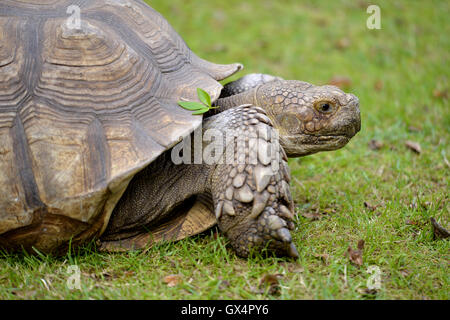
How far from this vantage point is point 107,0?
2.95 m

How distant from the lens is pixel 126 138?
245 cm

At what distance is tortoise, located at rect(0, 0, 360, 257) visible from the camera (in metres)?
2.42

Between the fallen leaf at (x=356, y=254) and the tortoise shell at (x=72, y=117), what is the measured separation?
1.21 metres

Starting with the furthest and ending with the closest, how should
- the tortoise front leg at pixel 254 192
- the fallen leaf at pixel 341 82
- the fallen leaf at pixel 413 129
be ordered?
the fallen leaf at pixel 341 82 < the fallen leaf at pixel 413 129 < the tortoise front leg at pixel 254 192

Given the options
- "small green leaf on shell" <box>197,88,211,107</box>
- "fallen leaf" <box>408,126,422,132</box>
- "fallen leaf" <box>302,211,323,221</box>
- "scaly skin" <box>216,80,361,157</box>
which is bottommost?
"fallen leaf" <box>302,211,323,221</box>

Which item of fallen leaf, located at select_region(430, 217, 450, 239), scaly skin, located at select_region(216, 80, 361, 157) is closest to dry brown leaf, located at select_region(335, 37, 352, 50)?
scaly skin, located at select_region(216, 80, 361, 157)

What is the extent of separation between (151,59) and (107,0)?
21.9 inches

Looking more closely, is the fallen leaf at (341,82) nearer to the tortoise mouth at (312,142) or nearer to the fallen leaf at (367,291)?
the tortoise mouth at (312,142)

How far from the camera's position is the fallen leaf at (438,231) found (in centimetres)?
287

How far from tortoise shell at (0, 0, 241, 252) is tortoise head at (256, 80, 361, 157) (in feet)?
1.52

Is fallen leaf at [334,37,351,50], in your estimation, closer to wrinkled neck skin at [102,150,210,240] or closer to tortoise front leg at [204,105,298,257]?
tortoise front leg at [204,105,298,257]

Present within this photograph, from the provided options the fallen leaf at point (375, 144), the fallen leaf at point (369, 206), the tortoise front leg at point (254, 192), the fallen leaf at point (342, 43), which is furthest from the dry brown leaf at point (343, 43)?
the tortoise front leg at point (254, 192)
